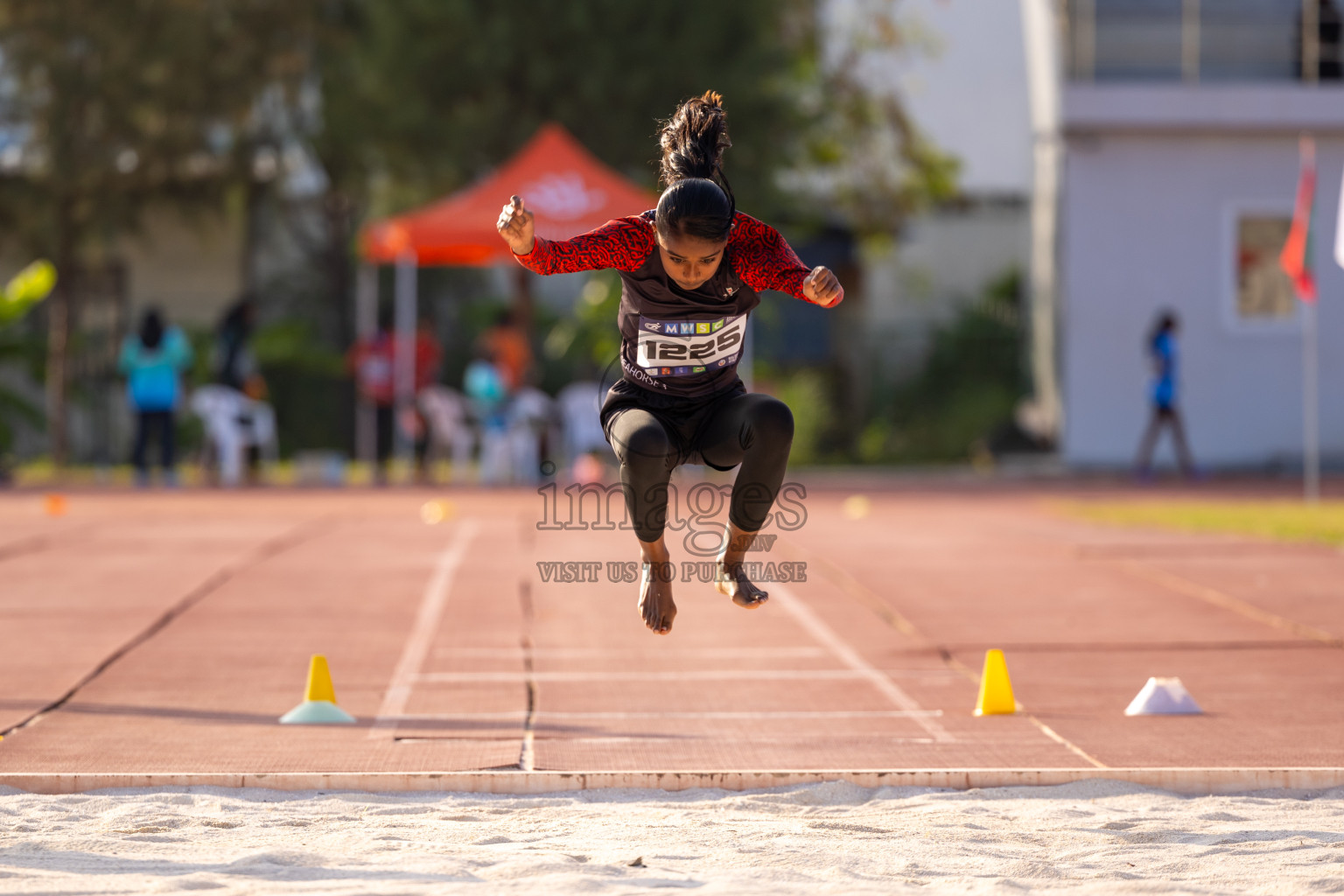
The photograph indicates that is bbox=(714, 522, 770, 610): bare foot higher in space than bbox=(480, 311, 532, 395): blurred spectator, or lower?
lower

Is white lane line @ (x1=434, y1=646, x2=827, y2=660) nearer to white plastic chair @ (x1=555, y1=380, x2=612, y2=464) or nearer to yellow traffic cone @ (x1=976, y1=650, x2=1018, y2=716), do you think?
yellow traffic cone @ (x1=976, y1=650, x2=1018, y2=716)

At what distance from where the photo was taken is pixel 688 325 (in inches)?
238

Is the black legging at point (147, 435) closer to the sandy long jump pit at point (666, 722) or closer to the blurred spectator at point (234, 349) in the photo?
the blurred spectator at point (234, 349)

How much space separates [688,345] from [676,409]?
33 cm

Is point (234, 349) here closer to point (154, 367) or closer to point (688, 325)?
point (154, 367)

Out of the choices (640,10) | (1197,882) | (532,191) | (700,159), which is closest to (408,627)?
(700,159)

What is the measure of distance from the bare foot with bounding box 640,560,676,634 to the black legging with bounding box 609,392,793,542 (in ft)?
0.64

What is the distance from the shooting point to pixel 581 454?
66.5ft

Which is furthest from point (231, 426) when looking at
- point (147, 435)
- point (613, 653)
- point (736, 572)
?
point (736, 572)

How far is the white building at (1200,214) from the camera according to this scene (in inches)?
866

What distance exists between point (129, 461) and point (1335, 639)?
2145cm

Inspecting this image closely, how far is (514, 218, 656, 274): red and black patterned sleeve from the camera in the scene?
19.1ft

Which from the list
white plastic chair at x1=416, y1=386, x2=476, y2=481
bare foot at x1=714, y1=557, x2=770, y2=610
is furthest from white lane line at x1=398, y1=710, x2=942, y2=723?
white plastic chair at x1=416, y1=386, x2=476, y2=481

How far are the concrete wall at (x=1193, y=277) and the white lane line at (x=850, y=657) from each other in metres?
12.3
